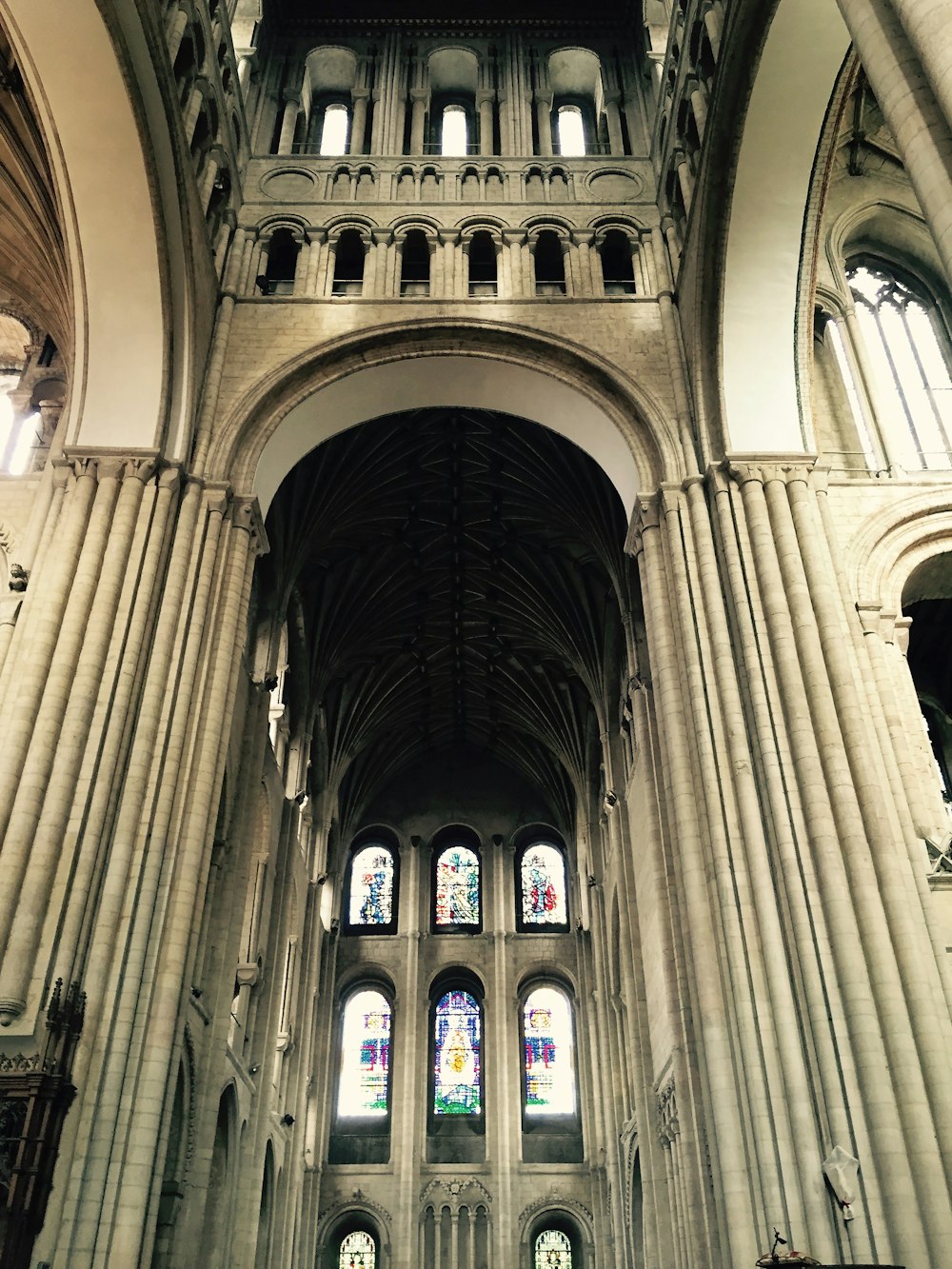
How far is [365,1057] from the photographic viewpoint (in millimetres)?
28297

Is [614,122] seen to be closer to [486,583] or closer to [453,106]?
[453,106]

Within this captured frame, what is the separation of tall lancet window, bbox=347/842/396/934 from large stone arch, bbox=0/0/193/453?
1828 centimetres

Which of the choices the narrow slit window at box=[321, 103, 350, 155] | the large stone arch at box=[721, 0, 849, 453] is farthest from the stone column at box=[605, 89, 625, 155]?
the large stone arch at box=[721, 0, 849, 453]

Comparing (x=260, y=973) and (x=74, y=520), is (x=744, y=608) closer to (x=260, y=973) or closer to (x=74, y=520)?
(x=74, y=520)

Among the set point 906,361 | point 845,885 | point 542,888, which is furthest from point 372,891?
point 845,885

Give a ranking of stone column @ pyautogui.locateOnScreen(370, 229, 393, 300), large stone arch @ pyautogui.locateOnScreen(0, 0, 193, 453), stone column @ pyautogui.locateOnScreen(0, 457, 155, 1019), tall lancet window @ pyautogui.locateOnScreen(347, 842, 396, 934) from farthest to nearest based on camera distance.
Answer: tall lancet window @ pyautogui.locateOnScreen(347, 842, 396, 934), stone column @ pyautogui.locateOnScreen(370, 229, 393, 300), large stone arch @ pyautogui.locateOnScreen(0, 0, 193, 453), stone column @ pyautogui.locateOnScreen(0, 457, 155, 1019)

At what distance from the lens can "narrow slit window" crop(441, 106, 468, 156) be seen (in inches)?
818

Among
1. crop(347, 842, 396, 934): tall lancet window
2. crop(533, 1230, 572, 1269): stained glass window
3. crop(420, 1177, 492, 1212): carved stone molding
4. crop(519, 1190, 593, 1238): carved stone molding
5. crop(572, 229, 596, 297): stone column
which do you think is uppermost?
crop(572, 229, 596, 297): stone column

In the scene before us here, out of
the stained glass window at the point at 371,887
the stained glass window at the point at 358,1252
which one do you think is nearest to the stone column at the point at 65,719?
the stained glass window at the point at 371,887

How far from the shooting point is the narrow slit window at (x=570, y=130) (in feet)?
68.2

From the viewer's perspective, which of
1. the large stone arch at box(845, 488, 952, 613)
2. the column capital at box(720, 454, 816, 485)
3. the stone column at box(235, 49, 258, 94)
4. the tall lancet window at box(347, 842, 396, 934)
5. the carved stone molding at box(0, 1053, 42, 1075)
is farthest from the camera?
the tall lancet window at box(347, 842, 396, 934)

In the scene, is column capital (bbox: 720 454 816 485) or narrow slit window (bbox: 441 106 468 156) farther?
narrow slit window (bbox: 441 106 468 156)

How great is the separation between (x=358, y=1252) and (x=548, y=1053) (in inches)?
252

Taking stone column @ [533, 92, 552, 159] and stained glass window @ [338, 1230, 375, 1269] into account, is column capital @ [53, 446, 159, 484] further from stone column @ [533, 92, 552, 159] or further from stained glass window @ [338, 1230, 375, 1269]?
stained glass window @ [338, 1230, 375, 1269]
